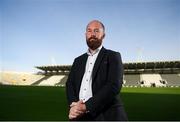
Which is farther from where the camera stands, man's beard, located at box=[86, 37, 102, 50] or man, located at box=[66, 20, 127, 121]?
man's beard, located at box=[86, 37, 102, 50]

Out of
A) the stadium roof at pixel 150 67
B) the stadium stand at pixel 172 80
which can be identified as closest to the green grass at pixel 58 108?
the stadium stand at pixel 172 80

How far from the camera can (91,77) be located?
2.71 m

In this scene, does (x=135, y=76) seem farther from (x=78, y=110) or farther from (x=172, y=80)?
(x=78, y=110)

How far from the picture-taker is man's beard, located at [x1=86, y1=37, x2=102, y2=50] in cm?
271

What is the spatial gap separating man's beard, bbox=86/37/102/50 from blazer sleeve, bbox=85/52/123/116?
0.23 meters

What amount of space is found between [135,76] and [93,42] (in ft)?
168

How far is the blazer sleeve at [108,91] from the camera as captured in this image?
8.28 feet

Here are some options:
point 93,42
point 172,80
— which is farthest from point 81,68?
point 172,80

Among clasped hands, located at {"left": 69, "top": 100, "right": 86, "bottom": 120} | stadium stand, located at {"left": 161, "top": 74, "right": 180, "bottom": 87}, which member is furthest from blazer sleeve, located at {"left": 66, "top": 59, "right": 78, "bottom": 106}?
stadium stand, located at {"left": 161, "top": 74, "right": 180, "bottom": 87}

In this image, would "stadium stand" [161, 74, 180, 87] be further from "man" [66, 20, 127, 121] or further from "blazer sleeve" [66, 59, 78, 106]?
"man" [66, 20, 127, 121]

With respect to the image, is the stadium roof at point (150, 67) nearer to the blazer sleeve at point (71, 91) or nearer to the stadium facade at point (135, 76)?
the stadium facade at point (135, 76)

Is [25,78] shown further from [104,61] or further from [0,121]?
[104,61]

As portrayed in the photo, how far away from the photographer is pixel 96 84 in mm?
2660

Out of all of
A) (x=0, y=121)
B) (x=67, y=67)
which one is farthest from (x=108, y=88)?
(x=67, y=67)
